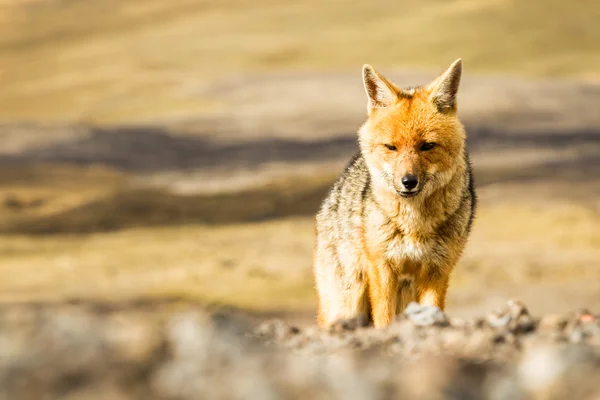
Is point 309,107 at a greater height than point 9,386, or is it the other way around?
point 9,386

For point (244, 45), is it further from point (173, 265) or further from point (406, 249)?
point (406, 249)

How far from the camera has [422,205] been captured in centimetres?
571

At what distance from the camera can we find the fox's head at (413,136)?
561 centimetres

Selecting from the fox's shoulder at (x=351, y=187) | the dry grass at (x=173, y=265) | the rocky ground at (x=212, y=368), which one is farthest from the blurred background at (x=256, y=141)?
the rocky ground at (x=212, y=368)

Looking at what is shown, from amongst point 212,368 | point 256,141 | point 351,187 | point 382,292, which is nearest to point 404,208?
point 382,292

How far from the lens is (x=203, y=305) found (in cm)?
1214

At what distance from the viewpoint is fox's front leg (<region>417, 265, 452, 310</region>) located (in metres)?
5.65

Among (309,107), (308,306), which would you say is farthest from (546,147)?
(308,306)

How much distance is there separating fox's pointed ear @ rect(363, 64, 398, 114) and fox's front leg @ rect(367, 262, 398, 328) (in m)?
0.87

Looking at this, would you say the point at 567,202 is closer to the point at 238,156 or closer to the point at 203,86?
the point at 238,156

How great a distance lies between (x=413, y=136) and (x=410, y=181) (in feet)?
0.89

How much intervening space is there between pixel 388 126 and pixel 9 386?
9.71 feet

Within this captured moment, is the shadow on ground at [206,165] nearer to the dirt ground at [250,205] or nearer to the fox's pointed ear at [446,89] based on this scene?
the dirt ground at [250,205]

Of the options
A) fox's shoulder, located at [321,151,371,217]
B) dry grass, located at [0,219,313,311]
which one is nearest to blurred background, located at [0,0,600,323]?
dry grass, located at [0,219,313,311]
